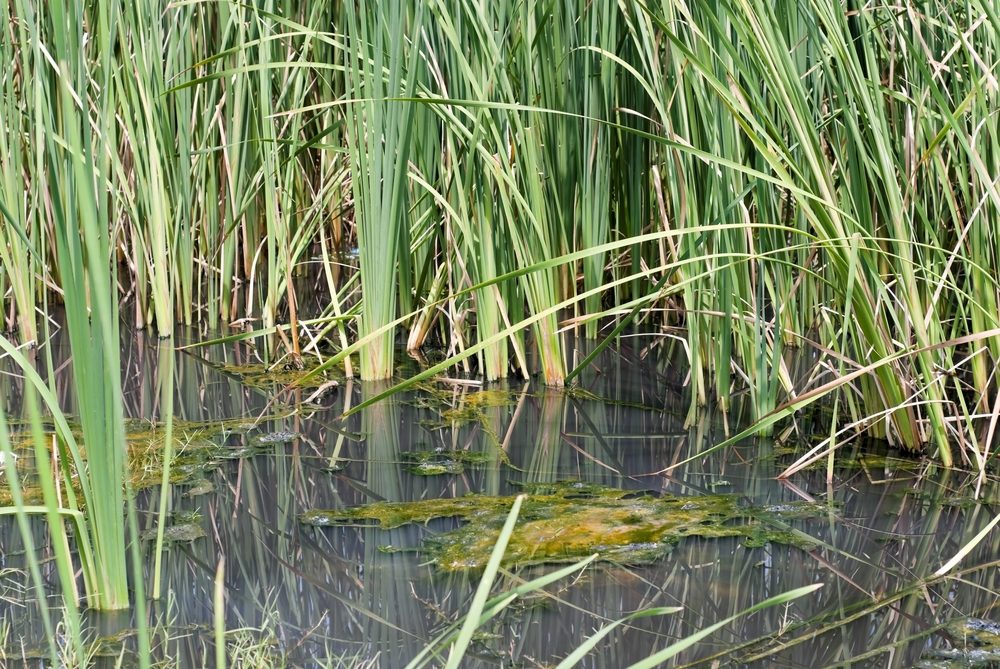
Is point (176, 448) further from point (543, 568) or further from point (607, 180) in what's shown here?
point (607, 180)

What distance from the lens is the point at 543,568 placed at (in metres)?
1.30

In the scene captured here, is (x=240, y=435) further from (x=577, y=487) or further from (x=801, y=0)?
(x=801, y=0)

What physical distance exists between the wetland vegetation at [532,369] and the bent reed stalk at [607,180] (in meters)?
0.01

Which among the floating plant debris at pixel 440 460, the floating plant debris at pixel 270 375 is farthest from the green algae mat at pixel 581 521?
the floating plant debris at pixel 270 375

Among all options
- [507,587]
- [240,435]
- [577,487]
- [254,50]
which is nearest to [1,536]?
[240,435]

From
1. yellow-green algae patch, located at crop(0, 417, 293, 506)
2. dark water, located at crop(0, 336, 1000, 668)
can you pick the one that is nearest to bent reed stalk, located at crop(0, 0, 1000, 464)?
dark water, located at crop(0, 336, 1000, 668)

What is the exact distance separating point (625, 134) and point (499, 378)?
2.14ft

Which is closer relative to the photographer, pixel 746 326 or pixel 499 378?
pixel 746 326

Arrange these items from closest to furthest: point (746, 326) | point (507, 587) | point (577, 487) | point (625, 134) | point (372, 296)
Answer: point (507, 587), point (577, 487), point (746, 326), point (372, 296), point (625, 134)

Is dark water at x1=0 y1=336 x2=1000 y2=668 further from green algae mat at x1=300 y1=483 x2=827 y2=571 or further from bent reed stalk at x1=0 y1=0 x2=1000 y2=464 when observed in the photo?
bent reed stalk at x1=0 y1=0 x2=1000 y2=464

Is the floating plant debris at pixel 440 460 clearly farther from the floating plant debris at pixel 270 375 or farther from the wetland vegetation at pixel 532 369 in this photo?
the floating plant debris at pixel 270 375

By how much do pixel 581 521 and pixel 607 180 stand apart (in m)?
0.94

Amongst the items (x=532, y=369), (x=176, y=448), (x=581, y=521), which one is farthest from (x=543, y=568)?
(x=532, y=369)

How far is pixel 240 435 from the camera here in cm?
177
